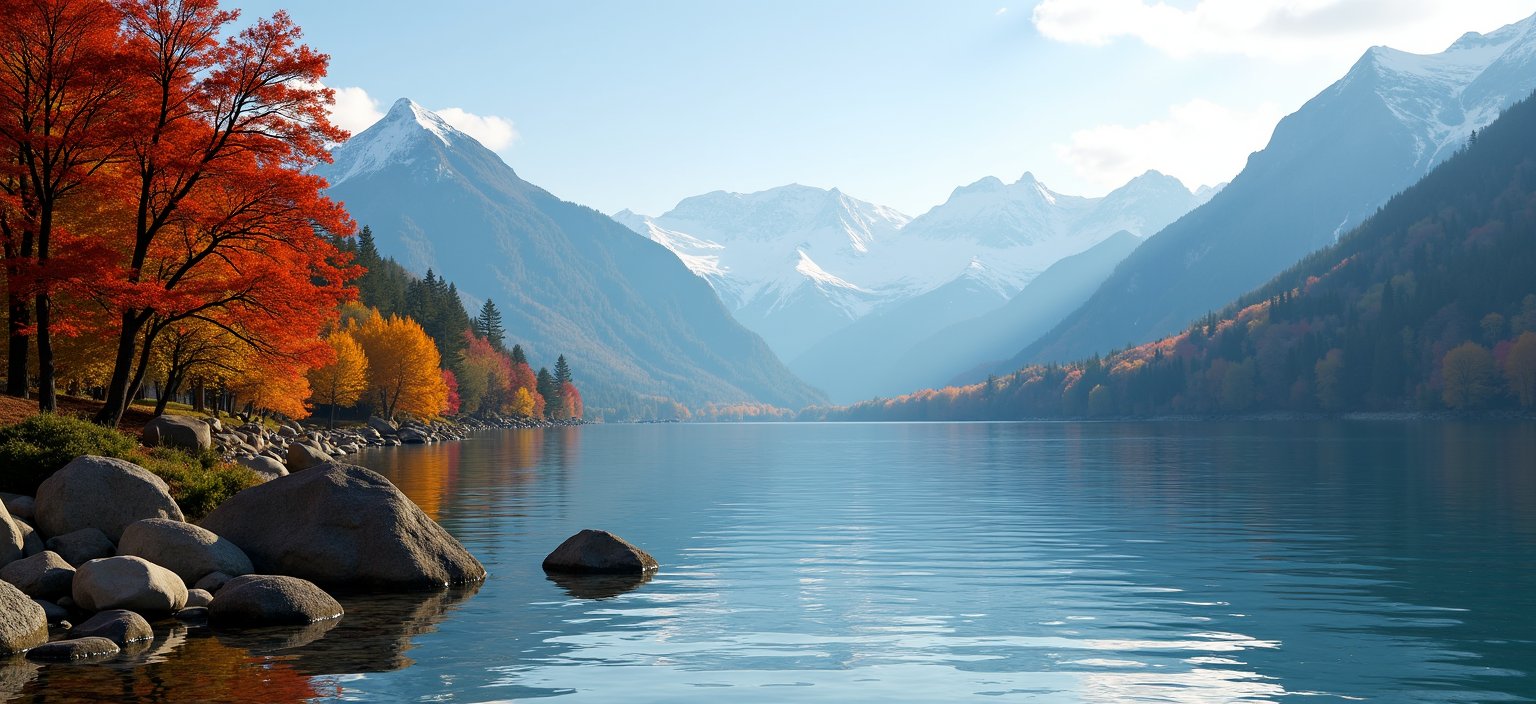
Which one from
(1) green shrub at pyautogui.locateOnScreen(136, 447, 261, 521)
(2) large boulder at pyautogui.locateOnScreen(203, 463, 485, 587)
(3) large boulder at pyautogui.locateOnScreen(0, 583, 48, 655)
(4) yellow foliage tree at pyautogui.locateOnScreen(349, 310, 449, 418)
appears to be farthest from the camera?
(4) yellow foliage tree at pyautogui.locateOnScreen(349, 310, 449, 418)

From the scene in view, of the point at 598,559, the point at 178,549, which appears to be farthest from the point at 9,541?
the point at 598,559

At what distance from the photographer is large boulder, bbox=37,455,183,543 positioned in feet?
95.6

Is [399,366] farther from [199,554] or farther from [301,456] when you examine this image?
[199,554]

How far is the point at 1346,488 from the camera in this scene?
5750cm

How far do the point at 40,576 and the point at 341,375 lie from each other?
308 ft

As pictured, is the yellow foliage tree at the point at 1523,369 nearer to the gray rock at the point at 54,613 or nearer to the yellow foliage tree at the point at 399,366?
the yellow foliage tree at the point at 399,366

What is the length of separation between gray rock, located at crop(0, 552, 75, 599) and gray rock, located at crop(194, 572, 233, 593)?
2.44 metres

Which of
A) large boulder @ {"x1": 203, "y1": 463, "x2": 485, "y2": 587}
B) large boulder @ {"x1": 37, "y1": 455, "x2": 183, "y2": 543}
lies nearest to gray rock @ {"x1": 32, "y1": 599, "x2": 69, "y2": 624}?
large boulder @ {"x1": 203, "y1": 463, "x2": 485, "y2": 587}

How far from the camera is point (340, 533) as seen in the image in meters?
27.9

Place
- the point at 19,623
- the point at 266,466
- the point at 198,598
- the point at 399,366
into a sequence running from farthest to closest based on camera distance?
the point at 399,366, the point at 266,466, the point at 198,598, the point at 19,623

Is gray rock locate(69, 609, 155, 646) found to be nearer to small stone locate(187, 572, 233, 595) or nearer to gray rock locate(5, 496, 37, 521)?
small stone locate(187, 572, 233, 595)

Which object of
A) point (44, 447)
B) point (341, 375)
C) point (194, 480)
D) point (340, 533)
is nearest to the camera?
point (340, 533)

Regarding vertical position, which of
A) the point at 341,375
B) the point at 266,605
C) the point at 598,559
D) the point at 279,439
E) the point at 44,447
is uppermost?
the point at 341,375

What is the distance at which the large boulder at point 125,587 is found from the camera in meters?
23.3
